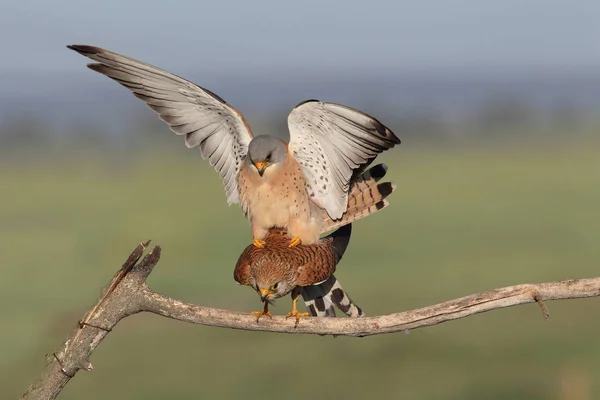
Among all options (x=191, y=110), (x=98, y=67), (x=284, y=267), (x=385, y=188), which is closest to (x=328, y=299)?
(x=284, y=267)

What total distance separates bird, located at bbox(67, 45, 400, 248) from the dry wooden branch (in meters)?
1.17

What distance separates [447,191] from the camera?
50.8 meters

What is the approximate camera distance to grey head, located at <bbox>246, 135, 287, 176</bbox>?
7.04 m

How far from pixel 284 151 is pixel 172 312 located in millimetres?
1537

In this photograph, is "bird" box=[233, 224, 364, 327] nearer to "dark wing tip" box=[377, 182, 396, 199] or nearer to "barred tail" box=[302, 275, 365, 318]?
"barred tail" box=[302, 275, 365, 318]

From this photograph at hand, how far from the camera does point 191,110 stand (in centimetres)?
734

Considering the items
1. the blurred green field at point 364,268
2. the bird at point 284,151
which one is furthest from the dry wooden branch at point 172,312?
the blurred green field at point 364,268

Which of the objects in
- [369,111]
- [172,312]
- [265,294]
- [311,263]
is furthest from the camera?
[369,111]

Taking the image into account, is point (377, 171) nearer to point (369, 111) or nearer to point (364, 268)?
point (364, 268)

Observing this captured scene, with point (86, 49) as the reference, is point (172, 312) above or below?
below

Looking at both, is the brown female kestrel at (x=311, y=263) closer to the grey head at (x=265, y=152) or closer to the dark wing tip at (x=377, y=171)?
the dark wing tip at (x=377, y=171)

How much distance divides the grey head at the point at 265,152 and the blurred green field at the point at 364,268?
13.3 meters

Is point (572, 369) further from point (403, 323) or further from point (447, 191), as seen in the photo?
point (447, 191)

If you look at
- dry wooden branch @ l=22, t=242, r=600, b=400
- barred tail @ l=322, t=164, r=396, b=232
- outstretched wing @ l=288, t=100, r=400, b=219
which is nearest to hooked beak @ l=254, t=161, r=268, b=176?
outstretched wing @ l=288, t=100, r=400, b=219
